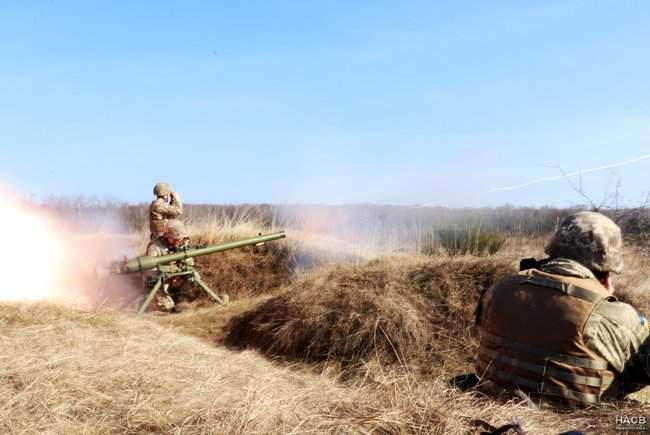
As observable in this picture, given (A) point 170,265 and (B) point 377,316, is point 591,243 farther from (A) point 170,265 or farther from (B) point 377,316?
(A) point 170,265

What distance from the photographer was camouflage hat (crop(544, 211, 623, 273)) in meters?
3.58

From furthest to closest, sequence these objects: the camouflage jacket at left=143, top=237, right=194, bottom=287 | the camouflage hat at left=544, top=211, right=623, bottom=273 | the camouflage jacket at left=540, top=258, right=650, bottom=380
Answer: the camouflage jacket at left=143, top=237, right=194, bottom=287 < the camouflage hat at left=544, top=211, right=623, bottom=273 < the camouflage jacket at left=540, top=258, right=650, bottom=380

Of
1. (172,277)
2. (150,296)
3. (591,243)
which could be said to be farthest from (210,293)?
(591,243)

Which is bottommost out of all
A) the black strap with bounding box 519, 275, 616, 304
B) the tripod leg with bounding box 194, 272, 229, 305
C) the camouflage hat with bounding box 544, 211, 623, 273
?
the tripod leg with bounding box 194, 272, 229, 305

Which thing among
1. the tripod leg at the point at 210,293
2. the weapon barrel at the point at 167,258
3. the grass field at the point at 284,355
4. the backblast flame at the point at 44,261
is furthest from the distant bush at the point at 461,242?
the backblast flame at the point at 44,261

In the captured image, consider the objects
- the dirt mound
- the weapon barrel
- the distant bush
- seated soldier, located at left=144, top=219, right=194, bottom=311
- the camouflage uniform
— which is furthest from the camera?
the distant bush

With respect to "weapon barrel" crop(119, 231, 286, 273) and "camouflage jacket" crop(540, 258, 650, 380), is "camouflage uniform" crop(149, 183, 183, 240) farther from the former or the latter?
"camouflage jacket" crop(540, 258, 650, 380)

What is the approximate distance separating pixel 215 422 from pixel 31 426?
87 centimetres

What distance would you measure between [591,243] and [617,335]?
63 centimetres

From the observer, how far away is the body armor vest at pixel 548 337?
125 inches

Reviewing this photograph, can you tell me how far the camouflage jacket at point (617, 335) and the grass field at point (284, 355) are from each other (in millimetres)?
248

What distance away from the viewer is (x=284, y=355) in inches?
270

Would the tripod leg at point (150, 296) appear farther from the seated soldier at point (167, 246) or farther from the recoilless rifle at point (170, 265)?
the seated soldier at point (167, 246)

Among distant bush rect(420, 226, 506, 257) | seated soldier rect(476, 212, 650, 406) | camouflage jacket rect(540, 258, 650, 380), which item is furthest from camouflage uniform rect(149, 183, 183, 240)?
camouflage jacket rect(540, 258, 650, 380)
